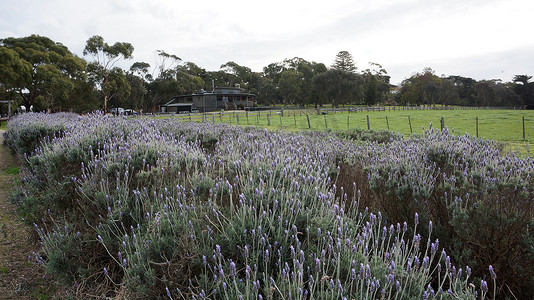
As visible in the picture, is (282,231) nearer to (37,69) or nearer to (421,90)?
(37,69)

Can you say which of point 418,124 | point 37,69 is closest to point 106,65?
point 37,69

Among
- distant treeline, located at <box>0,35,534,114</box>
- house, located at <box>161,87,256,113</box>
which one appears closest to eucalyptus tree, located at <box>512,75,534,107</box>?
distant treeline, located at <box>0,35,534,114</box>

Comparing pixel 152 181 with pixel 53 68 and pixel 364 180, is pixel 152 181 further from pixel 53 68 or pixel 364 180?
pixel 53 68

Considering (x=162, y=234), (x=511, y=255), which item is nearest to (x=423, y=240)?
(x=511, y=255)

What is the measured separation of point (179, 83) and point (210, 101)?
538 inches

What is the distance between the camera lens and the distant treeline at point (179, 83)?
38469 mm

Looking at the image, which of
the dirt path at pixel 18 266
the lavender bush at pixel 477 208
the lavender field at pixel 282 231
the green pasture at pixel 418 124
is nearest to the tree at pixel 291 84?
the green pasture at pixel 418 124

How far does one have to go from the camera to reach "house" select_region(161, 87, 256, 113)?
7125 cm

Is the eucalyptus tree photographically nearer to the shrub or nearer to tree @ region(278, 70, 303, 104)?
tree @ region(278, 70, 303, 104)

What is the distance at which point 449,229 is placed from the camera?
398cm

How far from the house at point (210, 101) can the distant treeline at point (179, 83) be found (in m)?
5.39

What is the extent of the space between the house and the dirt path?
64.1m

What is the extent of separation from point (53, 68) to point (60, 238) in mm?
42207

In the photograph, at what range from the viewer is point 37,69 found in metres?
36.7
